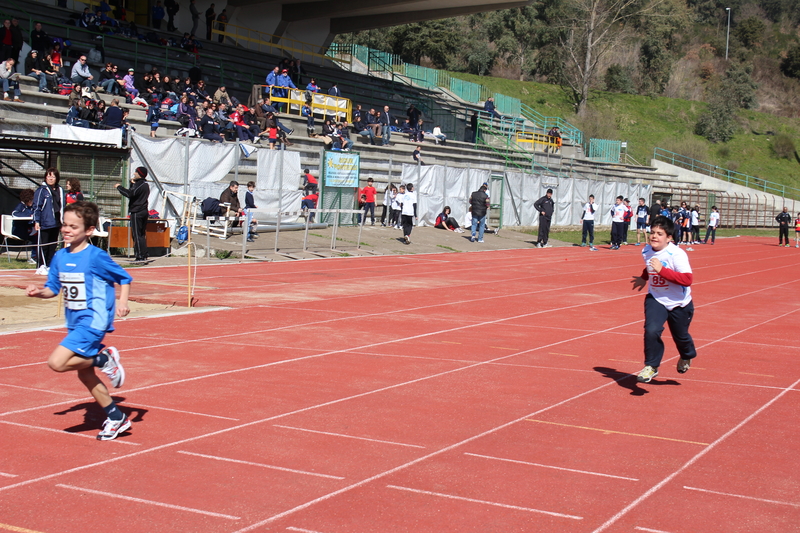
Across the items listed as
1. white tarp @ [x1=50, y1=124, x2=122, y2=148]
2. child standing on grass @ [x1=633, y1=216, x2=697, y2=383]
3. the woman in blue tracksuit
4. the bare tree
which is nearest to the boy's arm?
child standing on grass @ [x1=633, y1=216, x2=697, y2=383]

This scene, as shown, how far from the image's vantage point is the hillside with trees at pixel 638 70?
70938mm

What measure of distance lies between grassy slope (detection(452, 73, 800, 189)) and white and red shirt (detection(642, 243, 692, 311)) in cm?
5885

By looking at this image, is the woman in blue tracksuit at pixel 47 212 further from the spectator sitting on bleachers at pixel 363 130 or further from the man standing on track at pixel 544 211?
the spectator sitting on bleachers at pixel 363 130

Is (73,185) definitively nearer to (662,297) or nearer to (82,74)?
(82,74)

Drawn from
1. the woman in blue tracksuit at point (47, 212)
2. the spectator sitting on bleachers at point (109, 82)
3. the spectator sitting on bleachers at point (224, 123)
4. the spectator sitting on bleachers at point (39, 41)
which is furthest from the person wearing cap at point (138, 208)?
the spectator sitting on bleachers at point (39, 41)

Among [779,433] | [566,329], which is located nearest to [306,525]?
[779,433]

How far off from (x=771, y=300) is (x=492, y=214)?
21.1 m

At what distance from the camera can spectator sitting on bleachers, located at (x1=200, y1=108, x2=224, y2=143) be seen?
2634 centimetres

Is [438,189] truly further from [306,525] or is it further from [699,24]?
[699,24]

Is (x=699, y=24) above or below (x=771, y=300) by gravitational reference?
above

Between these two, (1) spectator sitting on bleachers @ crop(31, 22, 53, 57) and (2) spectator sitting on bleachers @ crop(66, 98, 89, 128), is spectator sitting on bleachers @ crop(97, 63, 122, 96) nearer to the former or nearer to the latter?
(1) spectator sitting on bleachers @ crop(31, 22, 53, 57)

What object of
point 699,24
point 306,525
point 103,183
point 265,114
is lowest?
point 306,525

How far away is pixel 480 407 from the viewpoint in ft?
23.9

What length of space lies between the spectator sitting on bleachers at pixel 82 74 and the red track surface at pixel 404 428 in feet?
50.5
